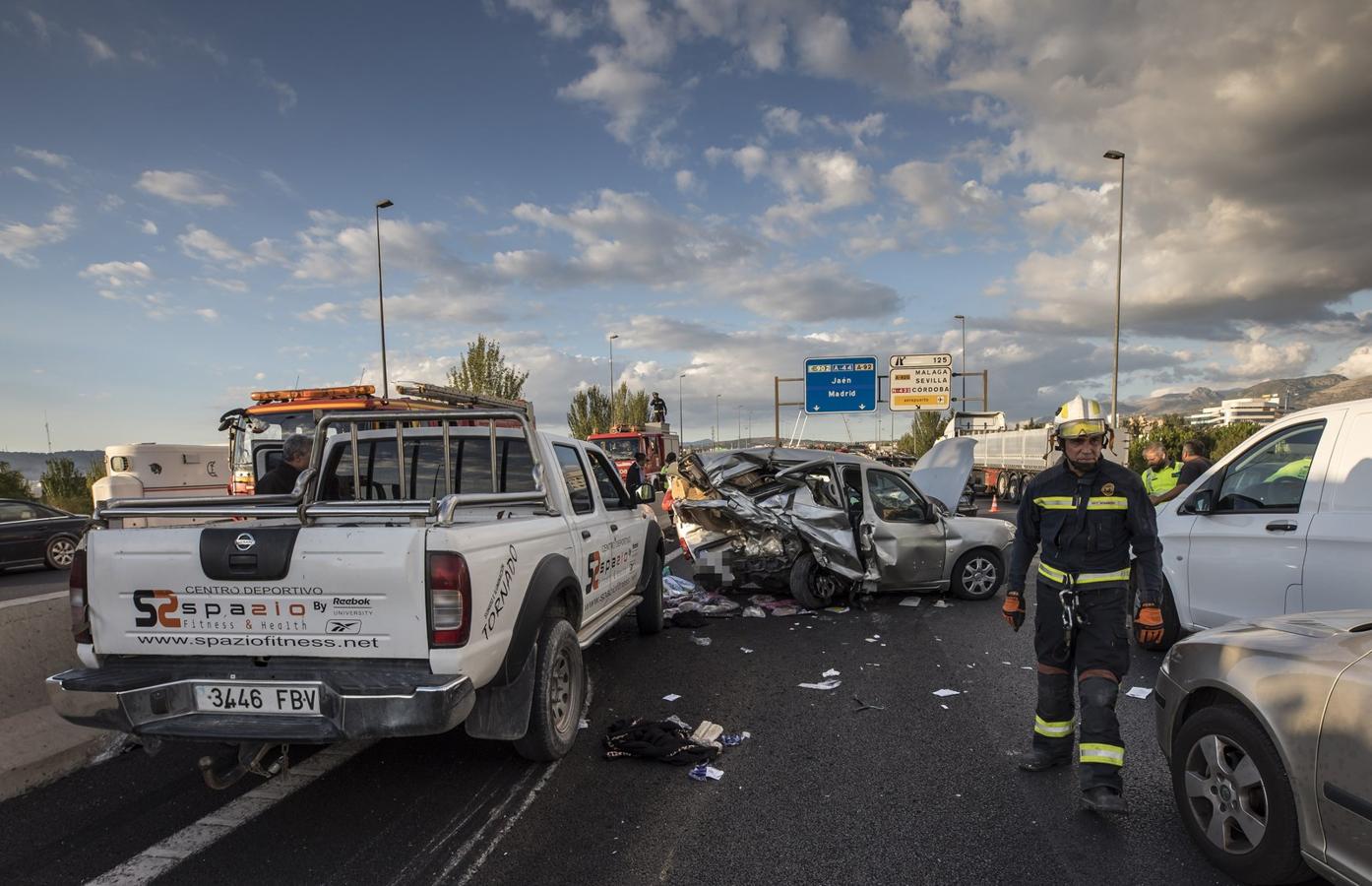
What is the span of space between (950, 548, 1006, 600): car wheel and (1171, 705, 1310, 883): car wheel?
5.57 metres

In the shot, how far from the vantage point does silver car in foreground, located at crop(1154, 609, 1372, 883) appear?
7.68ft

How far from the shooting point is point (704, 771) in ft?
12.9

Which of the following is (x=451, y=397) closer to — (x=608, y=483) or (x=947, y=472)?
(x=608, y=483)

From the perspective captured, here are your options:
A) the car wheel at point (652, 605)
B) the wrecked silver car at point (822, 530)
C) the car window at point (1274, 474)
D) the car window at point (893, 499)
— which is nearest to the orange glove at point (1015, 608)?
the car window at point (1274, 474)

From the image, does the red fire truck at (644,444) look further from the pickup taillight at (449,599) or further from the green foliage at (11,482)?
the green foliage at (11,482)

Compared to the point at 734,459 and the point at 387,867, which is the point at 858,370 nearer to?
the point at 734,459

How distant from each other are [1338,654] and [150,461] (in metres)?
19.5

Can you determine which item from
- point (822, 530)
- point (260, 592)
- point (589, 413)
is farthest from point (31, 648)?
point (589, 413)

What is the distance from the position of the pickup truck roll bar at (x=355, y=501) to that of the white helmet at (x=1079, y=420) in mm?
2895

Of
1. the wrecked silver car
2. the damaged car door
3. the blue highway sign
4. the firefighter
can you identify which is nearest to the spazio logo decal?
the firefighter

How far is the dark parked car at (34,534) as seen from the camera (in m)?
12.8

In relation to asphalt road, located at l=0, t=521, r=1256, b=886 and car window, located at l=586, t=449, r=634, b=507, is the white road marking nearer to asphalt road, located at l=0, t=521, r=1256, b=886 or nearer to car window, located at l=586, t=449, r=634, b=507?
asphalt road, located at l=0, t=521, r=1256, b=886

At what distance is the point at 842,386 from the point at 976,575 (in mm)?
19435

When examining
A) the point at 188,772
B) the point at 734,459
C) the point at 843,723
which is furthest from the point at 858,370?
the point at 188,772
